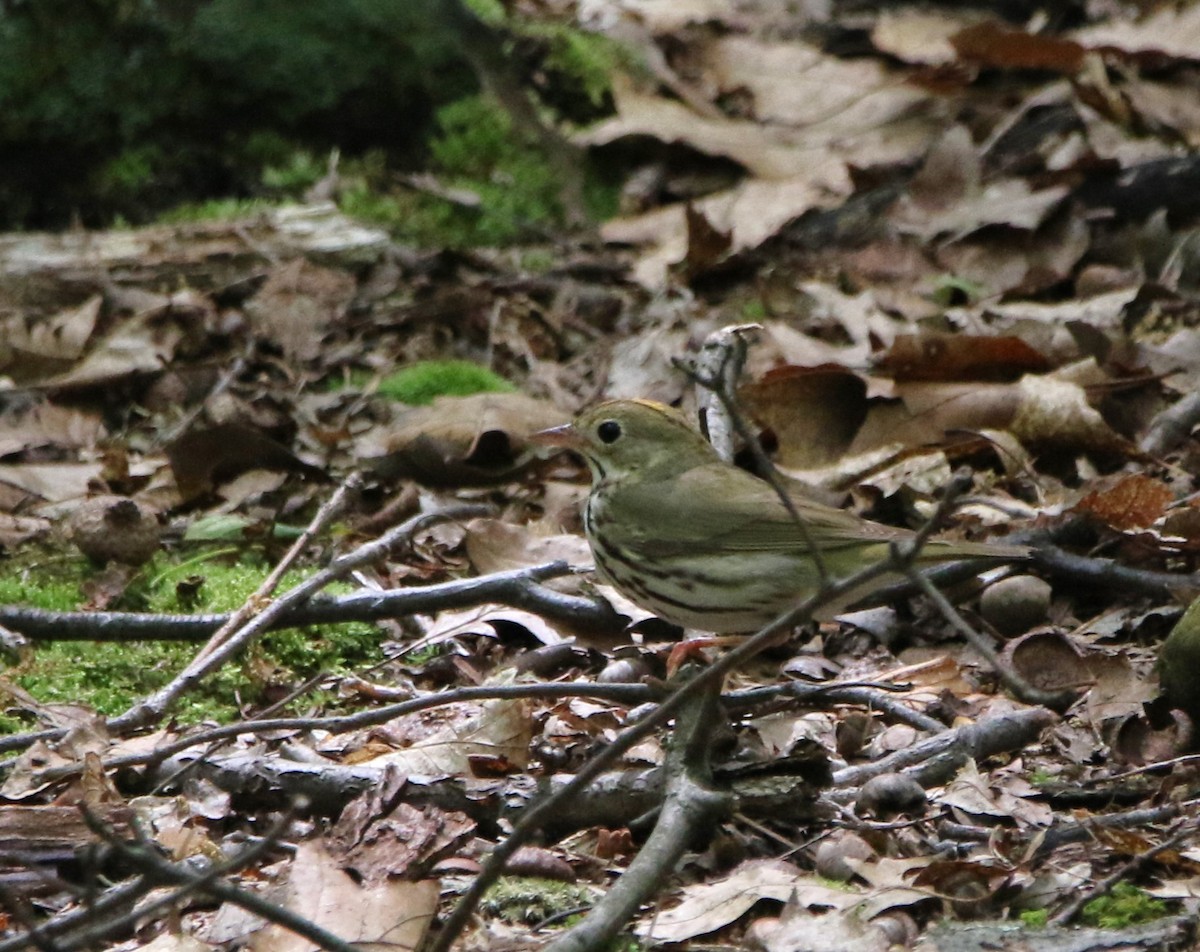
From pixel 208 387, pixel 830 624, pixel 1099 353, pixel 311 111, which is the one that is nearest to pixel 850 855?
pixel 830 624

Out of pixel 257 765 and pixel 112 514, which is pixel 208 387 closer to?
pixel 112 514

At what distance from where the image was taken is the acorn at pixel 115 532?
16.4ft

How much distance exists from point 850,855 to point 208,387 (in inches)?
168

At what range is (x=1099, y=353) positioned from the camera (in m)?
5.82

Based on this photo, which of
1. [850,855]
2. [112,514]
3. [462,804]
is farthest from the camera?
[112,514]

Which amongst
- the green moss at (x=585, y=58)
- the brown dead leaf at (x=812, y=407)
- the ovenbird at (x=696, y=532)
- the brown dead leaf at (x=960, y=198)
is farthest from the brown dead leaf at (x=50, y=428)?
the brown dead leaf at (x=960, y=198)

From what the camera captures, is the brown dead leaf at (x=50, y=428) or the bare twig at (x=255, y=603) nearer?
the bare twig at (x=255, y=603)

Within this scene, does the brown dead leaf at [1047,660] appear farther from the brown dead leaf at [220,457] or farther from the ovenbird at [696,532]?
the brown dead leaf at [220,457]

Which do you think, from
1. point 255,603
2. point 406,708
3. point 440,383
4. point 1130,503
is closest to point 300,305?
point 440,383

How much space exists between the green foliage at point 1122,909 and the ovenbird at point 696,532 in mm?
1139

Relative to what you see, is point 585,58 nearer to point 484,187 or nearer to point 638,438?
point 484,187

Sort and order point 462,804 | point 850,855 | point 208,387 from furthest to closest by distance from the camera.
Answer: point 208,387, point 462,804, point 850,855

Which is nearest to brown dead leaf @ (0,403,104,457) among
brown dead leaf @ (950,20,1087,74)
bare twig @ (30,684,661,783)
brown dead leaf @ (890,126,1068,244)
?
bare twig @ (30,684,661,783)

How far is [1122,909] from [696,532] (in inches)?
71.1
